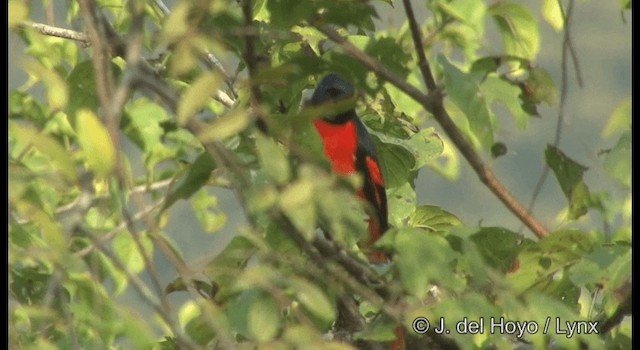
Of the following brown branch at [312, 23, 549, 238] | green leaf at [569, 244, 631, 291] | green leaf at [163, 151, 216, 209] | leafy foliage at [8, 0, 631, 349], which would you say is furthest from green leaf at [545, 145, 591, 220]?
green leaf at [163, 151, 216, 209]

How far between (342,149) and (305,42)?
74cm

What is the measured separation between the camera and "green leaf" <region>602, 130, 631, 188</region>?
49.4 inches

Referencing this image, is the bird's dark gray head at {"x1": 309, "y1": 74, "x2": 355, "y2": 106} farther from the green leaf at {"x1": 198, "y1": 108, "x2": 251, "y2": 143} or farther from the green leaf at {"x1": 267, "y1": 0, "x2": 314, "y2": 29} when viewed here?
the green leaf at {"x1": 198, "y1": 108, "x2": 251, "y2": 143}

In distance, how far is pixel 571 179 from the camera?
5.27ft

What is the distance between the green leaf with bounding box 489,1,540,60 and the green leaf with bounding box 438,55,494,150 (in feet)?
0.50

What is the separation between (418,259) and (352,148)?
126 centimetres

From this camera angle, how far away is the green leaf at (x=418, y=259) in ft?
3.86

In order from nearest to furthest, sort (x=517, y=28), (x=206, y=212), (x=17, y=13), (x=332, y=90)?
(x=17, y=13) → (x=517, y=28) → (x=332, y=90) → (x=206, y=212)

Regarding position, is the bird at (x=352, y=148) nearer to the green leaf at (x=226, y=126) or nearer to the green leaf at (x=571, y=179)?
the green leaf at (x=571, y=179)

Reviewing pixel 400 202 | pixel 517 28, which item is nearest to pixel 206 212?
pixel 400 202

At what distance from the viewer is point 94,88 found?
5.26ft

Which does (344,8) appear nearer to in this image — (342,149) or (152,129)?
(342,149)

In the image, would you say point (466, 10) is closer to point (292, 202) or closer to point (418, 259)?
point (418, 259)

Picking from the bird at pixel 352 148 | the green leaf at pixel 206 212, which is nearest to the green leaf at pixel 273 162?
the bird at pixel 352 148
